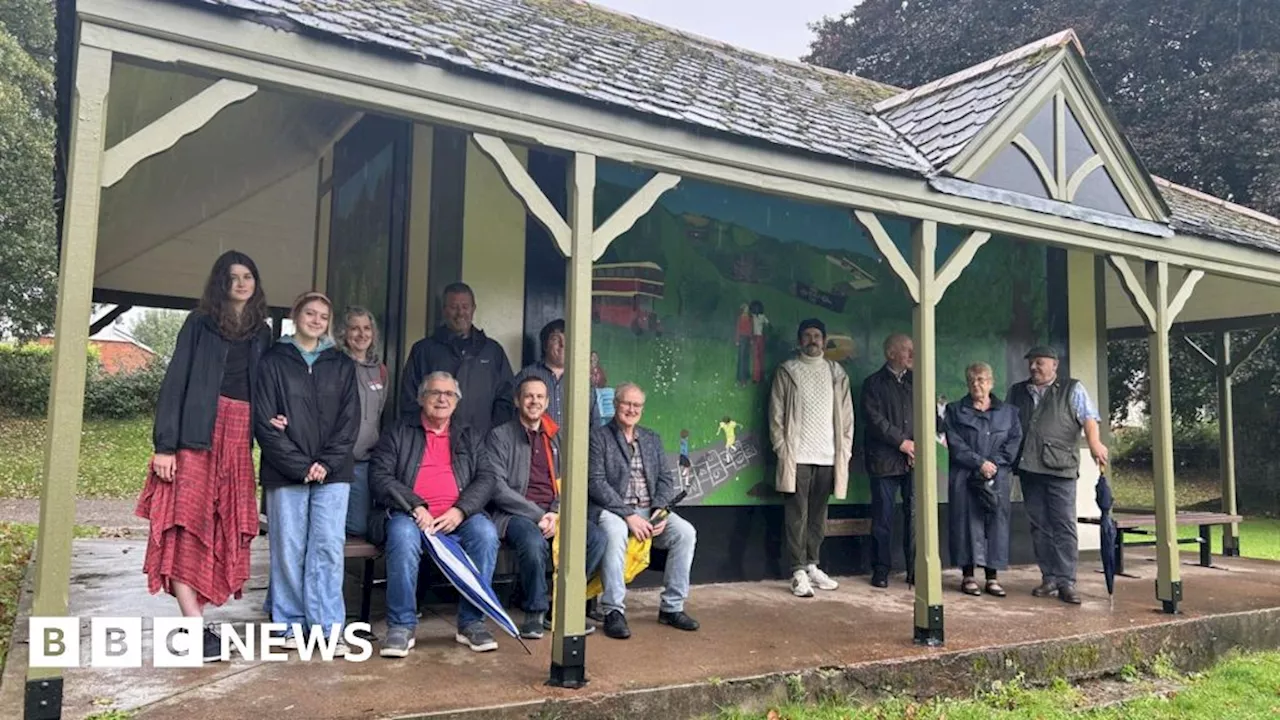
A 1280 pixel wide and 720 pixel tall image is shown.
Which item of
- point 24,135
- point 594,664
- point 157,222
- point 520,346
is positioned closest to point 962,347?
point 520,346

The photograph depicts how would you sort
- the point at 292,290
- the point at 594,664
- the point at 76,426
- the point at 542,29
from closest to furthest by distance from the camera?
the point at 76,426, the point at 594,664, the point at 542,29, the point at 292,290

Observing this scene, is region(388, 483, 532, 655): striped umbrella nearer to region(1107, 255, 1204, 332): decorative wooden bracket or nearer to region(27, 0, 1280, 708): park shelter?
region(27, 0, 1280, 708): park shelter

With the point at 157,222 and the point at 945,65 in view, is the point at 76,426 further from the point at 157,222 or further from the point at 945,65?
the point at 945,65

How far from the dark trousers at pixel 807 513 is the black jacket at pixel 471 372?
210 cm

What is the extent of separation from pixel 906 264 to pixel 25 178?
65.5 feet

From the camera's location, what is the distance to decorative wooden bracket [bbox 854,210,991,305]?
478 centimetres

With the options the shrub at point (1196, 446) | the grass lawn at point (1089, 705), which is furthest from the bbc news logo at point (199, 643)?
the shrub at point (1196, 446)

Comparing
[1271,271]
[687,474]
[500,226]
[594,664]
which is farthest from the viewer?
[1271,271]

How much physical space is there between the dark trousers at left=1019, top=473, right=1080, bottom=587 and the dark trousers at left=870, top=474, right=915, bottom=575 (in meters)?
0.79

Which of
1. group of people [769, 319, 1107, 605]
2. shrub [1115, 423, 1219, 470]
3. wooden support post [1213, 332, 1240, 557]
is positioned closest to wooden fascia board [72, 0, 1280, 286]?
group of people [769, 319, 1107, 605]

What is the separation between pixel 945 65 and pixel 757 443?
13.6 meters

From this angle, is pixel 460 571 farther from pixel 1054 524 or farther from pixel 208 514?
pixel 1054 524

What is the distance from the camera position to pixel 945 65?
17094mm

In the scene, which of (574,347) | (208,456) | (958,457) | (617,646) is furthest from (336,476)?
(958,457)
